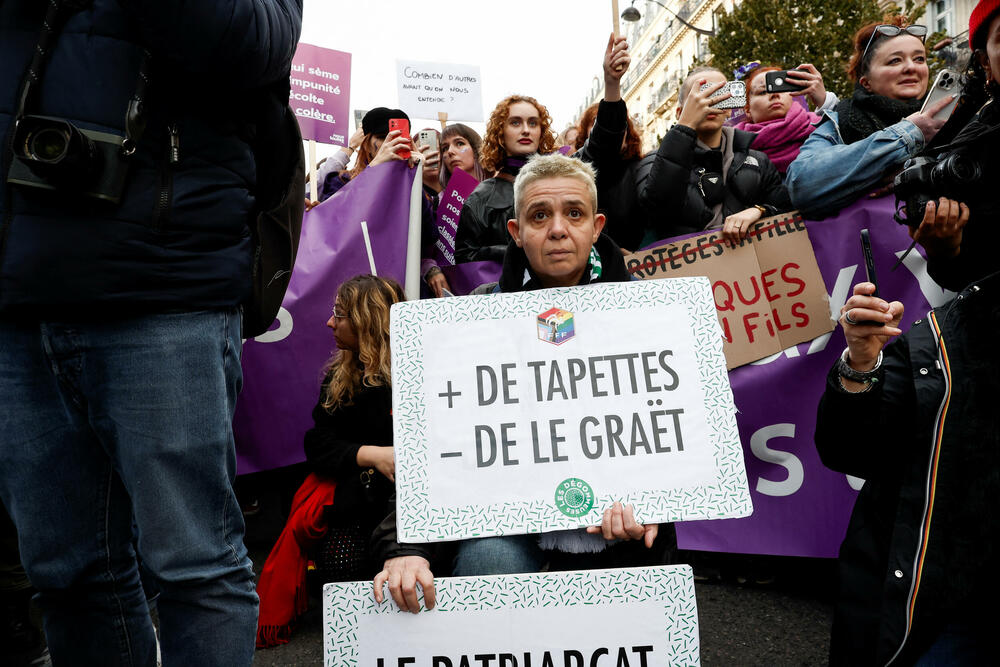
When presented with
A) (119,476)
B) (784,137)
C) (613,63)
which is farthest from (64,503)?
(784,137)

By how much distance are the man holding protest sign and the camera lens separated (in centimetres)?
106

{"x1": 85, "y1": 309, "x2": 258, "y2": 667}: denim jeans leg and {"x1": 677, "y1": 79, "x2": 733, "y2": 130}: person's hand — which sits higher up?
{"x1": 677, "y1": 79, "x2": 733, "y2": 130}: person's hand

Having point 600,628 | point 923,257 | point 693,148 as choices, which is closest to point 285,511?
point 600,628

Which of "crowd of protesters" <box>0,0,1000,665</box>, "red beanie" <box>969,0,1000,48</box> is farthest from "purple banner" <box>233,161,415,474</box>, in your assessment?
"red beanie" <box>969,0,1000,48</box>

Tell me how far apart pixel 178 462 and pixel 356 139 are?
3420 millimetres

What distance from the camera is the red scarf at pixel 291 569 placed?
2.56m

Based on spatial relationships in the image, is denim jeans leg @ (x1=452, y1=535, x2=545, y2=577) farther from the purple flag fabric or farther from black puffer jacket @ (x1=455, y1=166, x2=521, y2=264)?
black puffer jacket @ (x1=455, y1=166, x2=521, y2=264)

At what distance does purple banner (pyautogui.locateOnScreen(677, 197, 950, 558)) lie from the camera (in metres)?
2.63

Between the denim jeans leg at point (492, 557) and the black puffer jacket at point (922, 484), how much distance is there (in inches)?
28.7

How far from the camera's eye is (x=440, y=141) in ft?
15.4

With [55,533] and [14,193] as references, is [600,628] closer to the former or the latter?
[55,533]

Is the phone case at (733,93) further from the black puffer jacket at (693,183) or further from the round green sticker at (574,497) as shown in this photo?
the round green sticker at (574,497)

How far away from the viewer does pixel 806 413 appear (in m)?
2.71

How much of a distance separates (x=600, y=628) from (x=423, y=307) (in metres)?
0.85
